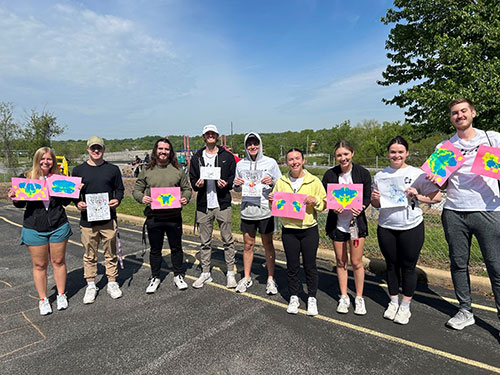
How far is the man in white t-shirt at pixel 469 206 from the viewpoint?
311 centimetres

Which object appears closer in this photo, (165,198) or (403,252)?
(403,252)

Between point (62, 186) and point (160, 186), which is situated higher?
point (62, 186)

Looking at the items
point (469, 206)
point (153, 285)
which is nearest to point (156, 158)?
point (153, 285)

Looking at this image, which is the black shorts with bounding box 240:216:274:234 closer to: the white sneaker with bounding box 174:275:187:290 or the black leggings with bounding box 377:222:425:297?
the white sneaker with bounding box 174:275:187:290

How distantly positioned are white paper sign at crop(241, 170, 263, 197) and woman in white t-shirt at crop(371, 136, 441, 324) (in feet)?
4.92

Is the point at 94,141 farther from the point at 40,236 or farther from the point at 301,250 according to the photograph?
the point at 301,250

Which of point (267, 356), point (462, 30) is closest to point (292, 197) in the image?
point (267, 356)

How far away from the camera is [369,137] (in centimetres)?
6556

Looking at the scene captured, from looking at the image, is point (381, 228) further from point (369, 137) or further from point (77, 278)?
point (369, 137)

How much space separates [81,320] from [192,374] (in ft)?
6.35

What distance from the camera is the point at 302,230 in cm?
370

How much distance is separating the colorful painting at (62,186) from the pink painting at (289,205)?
2.65 meters

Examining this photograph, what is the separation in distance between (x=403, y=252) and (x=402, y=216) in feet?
1.37

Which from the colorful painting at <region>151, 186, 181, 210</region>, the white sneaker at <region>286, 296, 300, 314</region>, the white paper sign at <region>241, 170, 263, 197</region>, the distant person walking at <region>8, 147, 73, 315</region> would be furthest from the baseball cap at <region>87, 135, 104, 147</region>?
the white sneaker at <region>286, 296, 300, 314</region>
